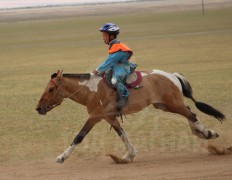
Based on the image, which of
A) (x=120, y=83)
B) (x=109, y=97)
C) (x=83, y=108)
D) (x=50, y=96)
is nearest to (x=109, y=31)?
(x=120, y=83)

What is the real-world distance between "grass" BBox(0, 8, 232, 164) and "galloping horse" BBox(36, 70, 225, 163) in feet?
2.76

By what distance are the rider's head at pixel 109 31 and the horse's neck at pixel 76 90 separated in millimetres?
809

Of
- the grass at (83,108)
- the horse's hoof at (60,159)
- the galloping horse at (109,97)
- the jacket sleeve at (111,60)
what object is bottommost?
the grass at (83,108)

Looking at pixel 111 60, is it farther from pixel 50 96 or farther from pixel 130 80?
pixel 50 96

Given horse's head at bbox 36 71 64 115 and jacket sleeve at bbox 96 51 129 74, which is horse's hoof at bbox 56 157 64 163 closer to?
horse's head at bbox 36 71 64 115

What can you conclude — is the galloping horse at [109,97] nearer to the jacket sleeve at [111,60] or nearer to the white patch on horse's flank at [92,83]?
the white patch on horse's flank at [92,83]

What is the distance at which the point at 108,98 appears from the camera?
10328 millimetres

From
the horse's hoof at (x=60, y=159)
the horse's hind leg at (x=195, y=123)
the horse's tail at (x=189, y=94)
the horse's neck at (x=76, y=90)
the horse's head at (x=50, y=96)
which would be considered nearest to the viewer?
the horse's hoof at (x=60, y=159)

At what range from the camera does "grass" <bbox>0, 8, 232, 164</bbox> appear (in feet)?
38.9

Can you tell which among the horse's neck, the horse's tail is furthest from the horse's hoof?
the horse's tail

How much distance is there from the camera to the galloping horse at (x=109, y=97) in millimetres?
10164

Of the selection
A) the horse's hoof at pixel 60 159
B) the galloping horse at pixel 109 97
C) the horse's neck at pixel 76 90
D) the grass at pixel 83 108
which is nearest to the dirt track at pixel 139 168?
the horse's hoof at pixel 60 159

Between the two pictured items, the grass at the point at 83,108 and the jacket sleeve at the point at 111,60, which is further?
the grass at the point at 83,108

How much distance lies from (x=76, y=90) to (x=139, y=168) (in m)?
1.65
